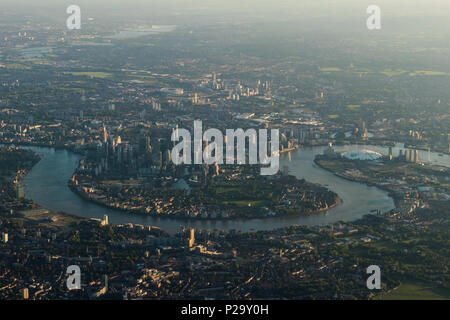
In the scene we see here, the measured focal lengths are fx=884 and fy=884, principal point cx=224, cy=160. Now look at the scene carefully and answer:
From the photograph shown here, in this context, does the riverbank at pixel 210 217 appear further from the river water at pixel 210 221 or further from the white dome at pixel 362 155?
the white dome at pixel 362 155

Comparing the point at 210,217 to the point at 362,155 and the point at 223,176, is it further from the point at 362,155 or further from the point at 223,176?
the point at 362,155

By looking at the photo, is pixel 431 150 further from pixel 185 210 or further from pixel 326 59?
pixel 326 59

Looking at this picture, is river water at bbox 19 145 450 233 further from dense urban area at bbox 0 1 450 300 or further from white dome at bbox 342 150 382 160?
white dome at bbox 342 150 382 160

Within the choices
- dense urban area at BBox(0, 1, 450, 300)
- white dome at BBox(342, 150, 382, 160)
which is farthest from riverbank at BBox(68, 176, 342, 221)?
white dome at BBox(342, 150, 382, 160)

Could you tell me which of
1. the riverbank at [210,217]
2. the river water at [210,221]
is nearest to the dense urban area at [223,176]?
the riverbank at [210,217]

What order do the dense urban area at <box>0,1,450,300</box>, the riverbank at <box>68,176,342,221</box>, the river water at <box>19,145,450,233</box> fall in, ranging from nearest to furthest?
the dense urban area at <box>0,1,450,300</box> → the river water at <box>19,145,450,233</box> → the riverbank at <box>68,176,342,221</box>

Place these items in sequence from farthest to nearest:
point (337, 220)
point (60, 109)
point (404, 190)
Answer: point (60, 109) → point (404, 190) → point (337, 220)

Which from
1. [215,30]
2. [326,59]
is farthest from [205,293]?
[215,30]
